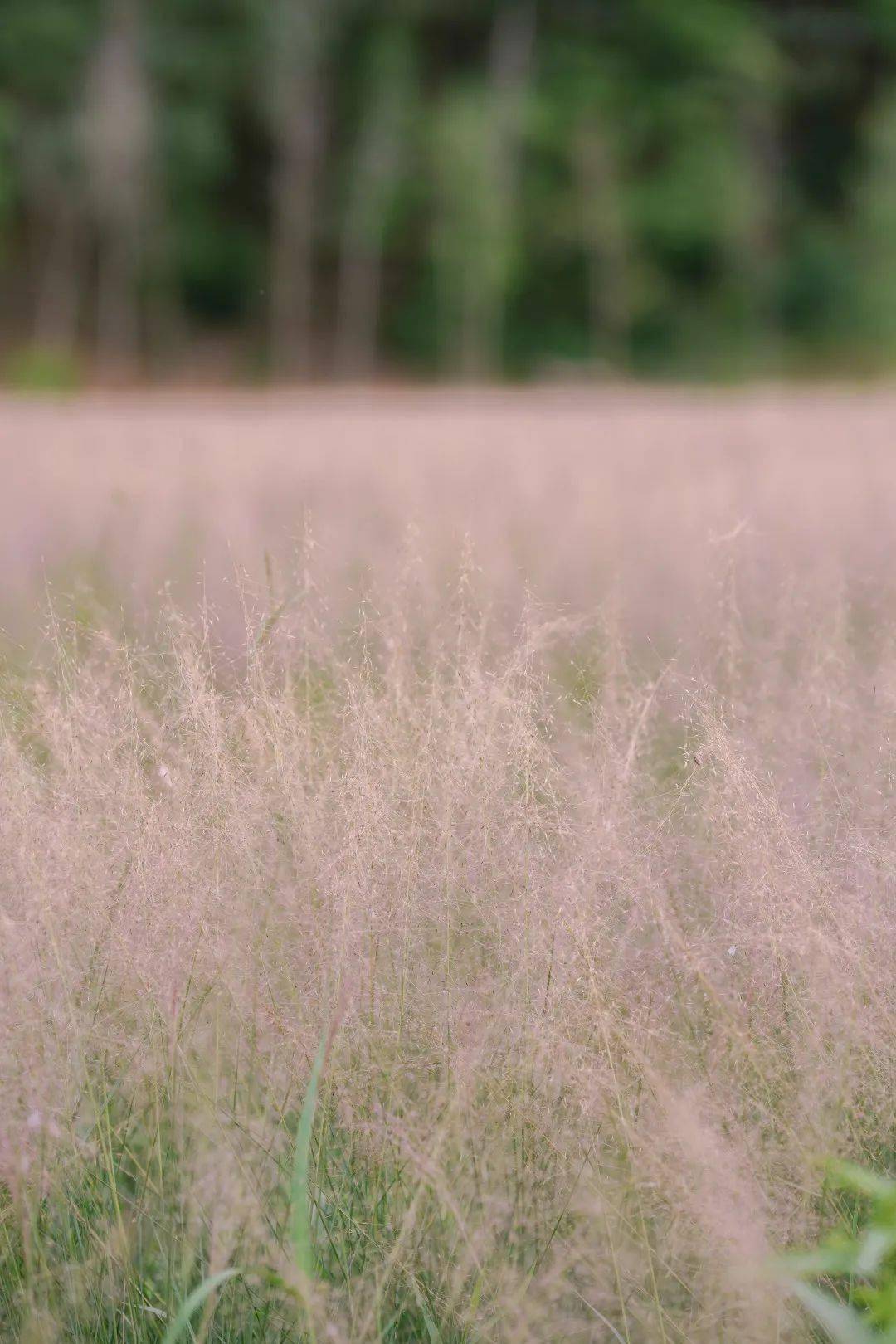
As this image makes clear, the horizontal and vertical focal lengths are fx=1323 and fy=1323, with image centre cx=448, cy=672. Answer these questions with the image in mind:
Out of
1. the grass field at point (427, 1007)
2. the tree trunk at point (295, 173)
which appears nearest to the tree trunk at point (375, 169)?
the tree trunk at point (295, 173)

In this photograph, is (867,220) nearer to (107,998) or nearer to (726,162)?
(726,162)

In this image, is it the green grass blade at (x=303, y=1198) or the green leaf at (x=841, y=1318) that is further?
the green grass blade at (x=303, y=1198)

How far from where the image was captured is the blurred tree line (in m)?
21.6

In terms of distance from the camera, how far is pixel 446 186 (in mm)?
22094

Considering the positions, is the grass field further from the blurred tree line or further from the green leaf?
the blurred tree line

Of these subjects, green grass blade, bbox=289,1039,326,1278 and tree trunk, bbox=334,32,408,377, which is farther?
tree trunk, bbox=334,32,408,377

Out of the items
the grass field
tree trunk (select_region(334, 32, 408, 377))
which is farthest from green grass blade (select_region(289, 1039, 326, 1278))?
tree trunk (select_region(334, 32, 408, 377))

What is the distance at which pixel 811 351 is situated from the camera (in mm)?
25938

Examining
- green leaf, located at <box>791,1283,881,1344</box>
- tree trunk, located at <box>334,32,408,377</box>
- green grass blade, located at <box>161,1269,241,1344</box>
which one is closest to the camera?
green leaf, located at <box>791,1283,881,1344</box>

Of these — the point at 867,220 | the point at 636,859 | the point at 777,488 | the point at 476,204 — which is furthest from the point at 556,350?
the point at 636,859

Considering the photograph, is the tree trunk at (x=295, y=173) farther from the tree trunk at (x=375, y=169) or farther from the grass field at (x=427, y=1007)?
the grass field at (x=427, y=1007)

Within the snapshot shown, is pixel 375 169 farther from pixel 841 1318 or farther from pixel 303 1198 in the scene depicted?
pixel 841 1318

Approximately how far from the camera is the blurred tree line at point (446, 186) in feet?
70.9

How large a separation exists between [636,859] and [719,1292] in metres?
0.41
